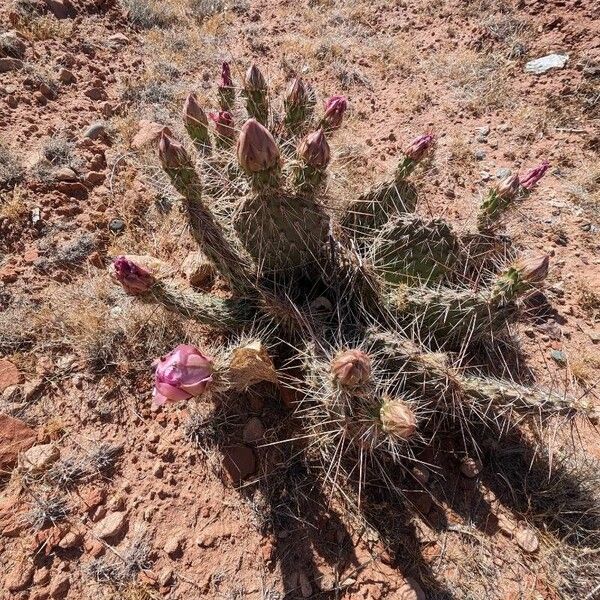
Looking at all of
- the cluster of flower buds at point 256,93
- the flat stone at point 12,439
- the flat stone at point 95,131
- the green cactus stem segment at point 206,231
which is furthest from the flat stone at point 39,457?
the flat stone at point 95,131

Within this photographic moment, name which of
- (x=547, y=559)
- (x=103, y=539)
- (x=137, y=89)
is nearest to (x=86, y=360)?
(x=103, y=539)

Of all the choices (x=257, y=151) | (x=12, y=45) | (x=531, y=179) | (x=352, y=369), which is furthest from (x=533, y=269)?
(x=12, y=45)

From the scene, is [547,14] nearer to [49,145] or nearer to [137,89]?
[137,89]

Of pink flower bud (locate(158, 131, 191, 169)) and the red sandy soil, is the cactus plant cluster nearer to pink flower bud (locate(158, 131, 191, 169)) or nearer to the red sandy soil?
pink flower bud (locate(158, 131, 191, 169))

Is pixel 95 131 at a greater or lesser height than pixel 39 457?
greater

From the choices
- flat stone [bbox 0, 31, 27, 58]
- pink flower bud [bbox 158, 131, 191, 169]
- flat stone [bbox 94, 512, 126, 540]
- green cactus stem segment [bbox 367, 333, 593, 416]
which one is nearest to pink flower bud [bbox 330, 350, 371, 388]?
green cactus stem segment [bbox 367, 333, 593, 416]

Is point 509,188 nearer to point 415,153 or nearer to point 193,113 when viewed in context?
point 415,153
